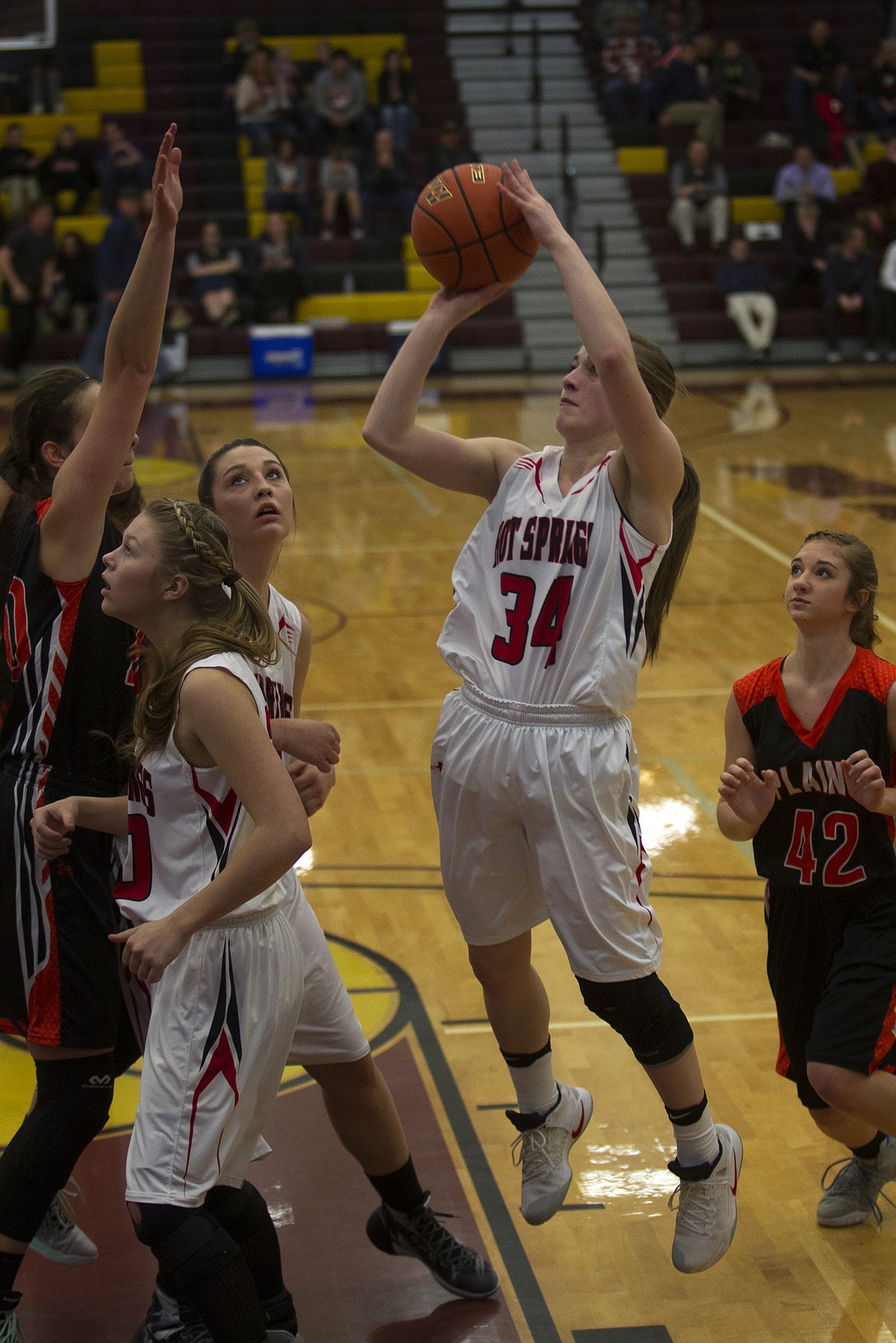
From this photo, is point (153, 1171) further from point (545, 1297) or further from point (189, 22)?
point (189, 22)

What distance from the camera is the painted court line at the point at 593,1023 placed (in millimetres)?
4309

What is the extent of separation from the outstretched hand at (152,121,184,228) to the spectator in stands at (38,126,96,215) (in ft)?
54.5

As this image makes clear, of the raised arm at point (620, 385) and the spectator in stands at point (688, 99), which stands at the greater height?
the raised arm at point (620, 385)

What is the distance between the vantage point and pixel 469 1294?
10.5 feet

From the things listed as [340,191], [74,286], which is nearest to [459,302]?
[74,286]

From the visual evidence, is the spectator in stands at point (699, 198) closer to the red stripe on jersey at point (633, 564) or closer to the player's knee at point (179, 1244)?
the red stripe on jersey at point (633, 564)

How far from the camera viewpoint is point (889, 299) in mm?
18016

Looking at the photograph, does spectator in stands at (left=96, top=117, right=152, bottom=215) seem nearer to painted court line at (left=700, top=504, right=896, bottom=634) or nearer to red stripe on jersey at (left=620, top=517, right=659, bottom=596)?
painted court line at (left=700, top=504, right=896, bottom=634)

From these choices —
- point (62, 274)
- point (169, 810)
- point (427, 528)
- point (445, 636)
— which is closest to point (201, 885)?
point (169, 810)

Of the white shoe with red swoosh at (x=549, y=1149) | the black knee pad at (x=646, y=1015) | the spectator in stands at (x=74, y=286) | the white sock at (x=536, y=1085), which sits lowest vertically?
the spectator in stands at (x=74, y=286)

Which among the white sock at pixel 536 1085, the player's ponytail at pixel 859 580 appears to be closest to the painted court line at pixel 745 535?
the player's ponytail at pixel 859 580

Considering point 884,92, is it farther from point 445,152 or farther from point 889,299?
point 445,152

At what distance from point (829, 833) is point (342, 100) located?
18.0m

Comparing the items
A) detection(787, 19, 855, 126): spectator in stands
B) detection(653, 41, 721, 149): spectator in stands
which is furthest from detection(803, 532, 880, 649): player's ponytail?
detection(787, 19, 855, 126): spectator in stands
